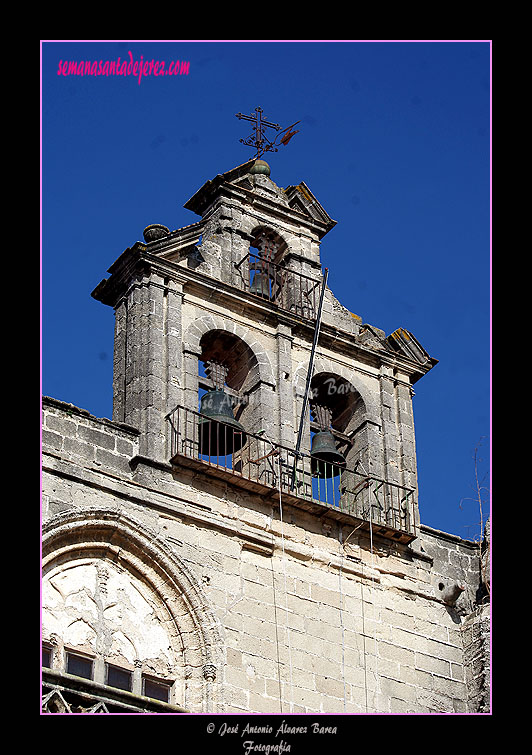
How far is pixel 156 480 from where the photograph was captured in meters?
20.0

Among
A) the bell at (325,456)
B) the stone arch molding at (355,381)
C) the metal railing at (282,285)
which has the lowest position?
the bell at (325,456)

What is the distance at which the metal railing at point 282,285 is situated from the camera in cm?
2284

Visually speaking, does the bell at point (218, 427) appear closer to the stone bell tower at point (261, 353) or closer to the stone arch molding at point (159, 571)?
the stone bell tower at point (261, 353)

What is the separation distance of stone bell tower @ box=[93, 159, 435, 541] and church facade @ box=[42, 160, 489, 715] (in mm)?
25

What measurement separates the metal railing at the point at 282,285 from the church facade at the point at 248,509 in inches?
1.2

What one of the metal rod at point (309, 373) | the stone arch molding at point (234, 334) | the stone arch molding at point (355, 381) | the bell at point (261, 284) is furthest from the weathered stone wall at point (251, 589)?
the bell at point (261, 284)

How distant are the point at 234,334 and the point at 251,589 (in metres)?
3.36

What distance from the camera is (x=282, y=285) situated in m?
23.2

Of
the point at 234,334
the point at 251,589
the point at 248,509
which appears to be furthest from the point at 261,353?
the point at 251,589

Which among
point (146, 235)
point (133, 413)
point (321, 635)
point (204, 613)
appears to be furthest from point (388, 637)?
point (146, 235)

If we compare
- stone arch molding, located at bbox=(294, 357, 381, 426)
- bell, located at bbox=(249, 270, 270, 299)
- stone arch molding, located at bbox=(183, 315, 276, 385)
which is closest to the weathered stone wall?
stone arch molding, located at bbox=(183, 315, 276, 385)

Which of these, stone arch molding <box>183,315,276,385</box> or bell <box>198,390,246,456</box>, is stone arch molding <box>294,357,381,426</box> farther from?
bell <box>198,390,246,456</box>

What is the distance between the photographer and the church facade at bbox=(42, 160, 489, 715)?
62.6 feet

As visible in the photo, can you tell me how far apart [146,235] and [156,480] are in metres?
3.29
